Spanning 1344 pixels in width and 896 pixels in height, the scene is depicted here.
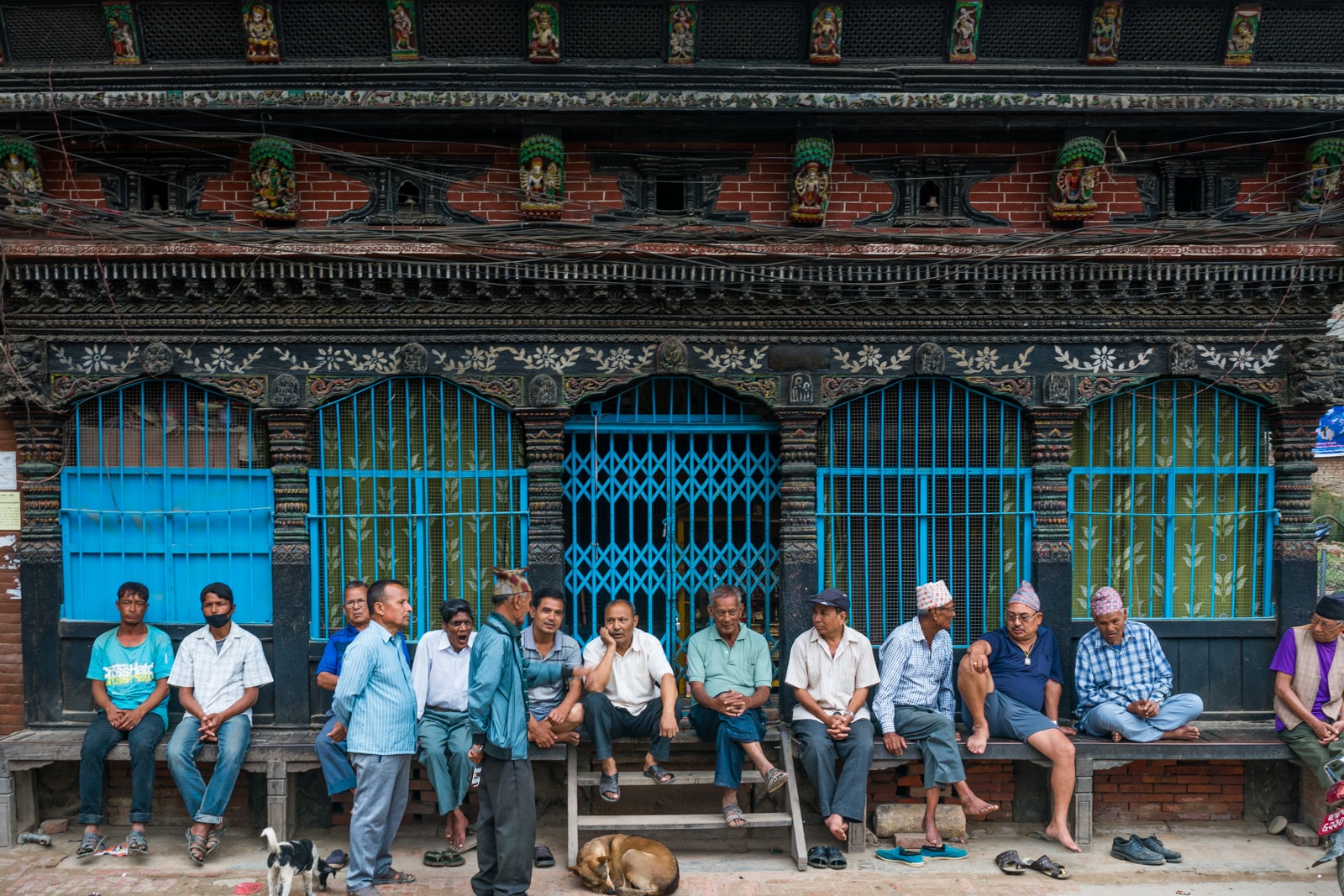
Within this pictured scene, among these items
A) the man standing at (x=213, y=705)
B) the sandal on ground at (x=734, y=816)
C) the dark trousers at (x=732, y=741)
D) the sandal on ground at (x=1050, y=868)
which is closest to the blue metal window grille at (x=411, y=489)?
the man standing at (x=213, y=705)

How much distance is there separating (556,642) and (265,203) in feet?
11.9

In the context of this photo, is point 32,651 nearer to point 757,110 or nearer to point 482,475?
point 482,475

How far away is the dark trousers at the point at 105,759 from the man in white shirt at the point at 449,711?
182 cm

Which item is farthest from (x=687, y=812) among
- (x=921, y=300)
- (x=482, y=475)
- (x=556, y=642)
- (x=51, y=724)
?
(x=51, y=724)

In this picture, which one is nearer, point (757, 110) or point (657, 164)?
point (757, 110)

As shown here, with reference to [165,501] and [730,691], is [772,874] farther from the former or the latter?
[165,501]

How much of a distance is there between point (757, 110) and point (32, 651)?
6.35m

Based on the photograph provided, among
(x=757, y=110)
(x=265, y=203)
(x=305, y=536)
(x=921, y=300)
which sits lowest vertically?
(x=305, y=536)

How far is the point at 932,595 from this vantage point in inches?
240

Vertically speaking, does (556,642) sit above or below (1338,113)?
below

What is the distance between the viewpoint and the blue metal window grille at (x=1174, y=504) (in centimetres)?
667

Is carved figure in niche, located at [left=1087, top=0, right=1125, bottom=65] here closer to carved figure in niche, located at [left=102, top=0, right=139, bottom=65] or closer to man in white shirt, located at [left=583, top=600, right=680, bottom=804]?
man in white shirt, located at [left=583, top=600, right=680, bottom=804]

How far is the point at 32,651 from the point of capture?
255 inches

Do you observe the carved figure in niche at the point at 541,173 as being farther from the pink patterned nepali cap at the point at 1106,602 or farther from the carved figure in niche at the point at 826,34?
the pink patterned nepali cap at the point at 1106,602
